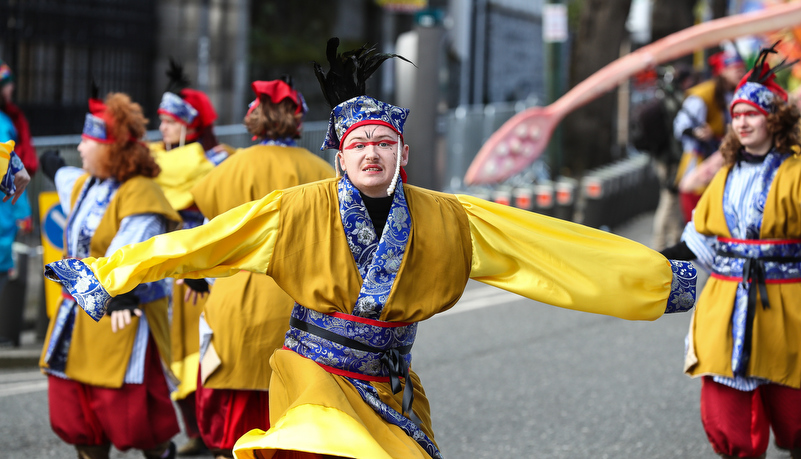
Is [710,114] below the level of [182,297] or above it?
above

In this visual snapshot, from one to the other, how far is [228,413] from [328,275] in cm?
164

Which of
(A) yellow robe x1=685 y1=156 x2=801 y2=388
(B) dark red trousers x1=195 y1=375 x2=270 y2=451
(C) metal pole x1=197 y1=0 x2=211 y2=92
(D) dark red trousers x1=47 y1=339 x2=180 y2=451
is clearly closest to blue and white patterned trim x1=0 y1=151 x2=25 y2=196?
(D) dark red trousers x1=47 y1=339 x2=180 y2=451

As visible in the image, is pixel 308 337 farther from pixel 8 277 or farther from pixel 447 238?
pixel 8 277

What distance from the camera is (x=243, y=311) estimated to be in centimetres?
501

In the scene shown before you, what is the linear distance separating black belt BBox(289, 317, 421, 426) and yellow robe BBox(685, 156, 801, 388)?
78.5 inches

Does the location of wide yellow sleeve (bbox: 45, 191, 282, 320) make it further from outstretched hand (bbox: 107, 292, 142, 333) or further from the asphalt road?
the asphalt road

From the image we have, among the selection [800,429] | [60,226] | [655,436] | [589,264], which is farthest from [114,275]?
[60,226]

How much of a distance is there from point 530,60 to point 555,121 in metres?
20.0

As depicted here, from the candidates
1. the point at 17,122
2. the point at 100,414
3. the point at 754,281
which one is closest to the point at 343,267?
the point at 100,414

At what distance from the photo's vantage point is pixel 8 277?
836 centimetres

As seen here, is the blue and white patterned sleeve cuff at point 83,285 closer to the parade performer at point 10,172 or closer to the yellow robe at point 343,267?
the yellow robe at point 343,267

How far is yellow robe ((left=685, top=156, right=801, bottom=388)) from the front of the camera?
5.15 meters

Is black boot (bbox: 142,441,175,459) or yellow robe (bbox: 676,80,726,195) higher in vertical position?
yellow robe (bbox: 676,80,726,195)

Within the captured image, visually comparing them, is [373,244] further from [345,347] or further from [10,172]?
[10,172]
